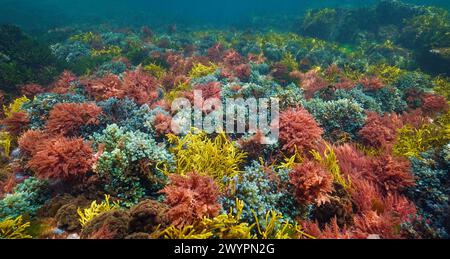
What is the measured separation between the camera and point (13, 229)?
13.4 ft

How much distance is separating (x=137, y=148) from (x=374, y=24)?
2577cm

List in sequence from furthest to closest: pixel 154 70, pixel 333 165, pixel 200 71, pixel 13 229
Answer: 1. pixel 154 70
2. pixel 200 71
3. pixel 333 165
4. pixel 13 229

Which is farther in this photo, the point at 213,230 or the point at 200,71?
the point at 200,71

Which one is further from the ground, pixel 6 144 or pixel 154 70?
pixel 154 70

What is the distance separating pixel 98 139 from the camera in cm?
568

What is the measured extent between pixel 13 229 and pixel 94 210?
3.70 ft

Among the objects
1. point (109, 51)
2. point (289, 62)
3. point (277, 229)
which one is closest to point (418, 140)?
point (277, 229)

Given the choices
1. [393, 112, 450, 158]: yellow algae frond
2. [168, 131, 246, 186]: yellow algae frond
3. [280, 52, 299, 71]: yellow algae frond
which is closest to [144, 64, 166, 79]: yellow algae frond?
[280, 52, 299, 71]: yellow algae frond

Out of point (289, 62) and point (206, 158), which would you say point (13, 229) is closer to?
point (206, 158)

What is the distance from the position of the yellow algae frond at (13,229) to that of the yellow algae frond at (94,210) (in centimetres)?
73

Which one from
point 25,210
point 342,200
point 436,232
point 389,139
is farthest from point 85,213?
point 389,139

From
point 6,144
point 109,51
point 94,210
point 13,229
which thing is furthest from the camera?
point 109,51

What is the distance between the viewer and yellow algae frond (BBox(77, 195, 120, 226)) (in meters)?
4.25
